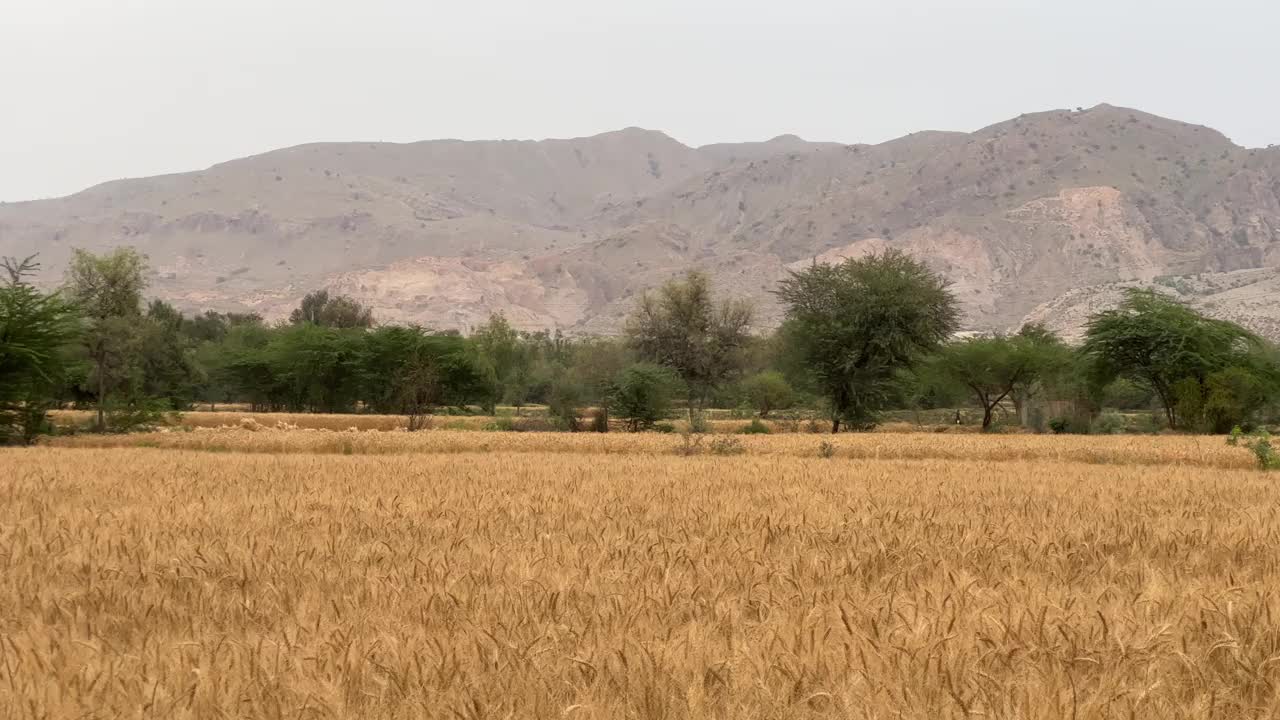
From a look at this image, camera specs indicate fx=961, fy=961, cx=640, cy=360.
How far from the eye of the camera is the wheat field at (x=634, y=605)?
133 inches

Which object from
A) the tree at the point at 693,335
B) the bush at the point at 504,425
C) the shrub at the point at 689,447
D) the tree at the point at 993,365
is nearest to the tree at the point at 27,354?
the shrub at the point at 689,447

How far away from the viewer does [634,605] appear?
4.98 meters

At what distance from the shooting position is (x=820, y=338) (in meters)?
55.6

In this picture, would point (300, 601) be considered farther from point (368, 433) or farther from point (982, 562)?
point (368, 433)

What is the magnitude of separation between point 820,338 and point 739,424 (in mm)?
7647

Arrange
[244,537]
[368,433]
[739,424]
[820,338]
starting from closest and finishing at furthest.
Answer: [244,537], [368,433], [820,338], [739,424]

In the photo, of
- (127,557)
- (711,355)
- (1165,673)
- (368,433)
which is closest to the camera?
(1165,673)

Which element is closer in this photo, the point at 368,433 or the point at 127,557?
the point at 127,557

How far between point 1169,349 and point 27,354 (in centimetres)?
5035

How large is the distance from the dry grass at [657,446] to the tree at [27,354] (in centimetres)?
125

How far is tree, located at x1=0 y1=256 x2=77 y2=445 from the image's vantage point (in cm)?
2809

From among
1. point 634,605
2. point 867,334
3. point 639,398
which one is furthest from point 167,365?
point 634,605

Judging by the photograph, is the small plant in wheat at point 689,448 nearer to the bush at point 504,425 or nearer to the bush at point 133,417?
the bush at point 133,417

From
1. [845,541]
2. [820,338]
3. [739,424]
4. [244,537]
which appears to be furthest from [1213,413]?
[244,537]
